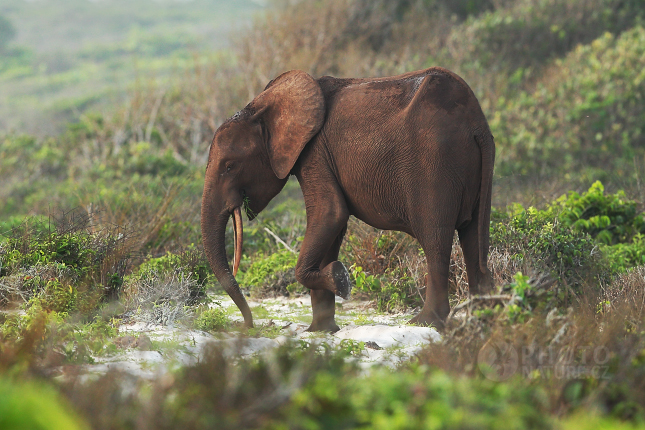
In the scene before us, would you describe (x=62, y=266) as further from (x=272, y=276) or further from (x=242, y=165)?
(x=272, y=276)

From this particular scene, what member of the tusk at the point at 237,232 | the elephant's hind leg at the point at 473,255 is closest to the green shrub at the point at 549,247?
the elephant's hind leg at the point at 473,255

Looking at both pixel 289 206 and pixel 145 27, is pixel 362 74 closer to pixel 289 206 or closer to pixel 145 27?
pixel 289 206

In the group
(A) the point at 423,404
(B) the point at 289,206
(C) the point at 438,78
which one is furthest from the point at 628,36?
(A) the point at 423,404

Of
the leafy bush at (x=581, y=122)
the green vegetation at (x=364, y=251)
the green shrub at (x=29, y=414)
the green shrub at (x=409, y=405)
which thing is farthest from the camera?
the leafy bush at (x=581, y=122)

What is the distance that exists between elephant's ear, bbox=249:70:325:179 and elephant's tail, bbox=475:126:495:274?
138 centimetres

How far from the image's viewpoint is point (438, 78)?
6250 millimetres

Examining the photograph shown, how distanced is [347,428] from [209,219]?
3.98 meters

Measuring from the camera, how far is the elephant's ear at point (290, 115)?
6.49 m

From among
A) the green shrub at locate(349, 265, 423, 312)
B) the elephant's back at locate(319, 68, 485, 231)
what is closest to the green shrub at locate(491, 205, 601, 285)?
the green shrub at locate(349, 265, 423, 312)

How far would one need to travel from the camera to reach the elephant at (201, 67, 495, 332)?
20.1ft

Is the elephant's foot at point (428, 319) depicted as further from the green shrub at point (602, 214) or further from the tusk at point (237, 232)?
the green shrub at point (602, 214)

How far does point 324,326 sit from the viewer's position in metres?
6.75

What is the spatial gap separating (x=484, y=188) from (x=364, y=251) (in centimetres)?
238

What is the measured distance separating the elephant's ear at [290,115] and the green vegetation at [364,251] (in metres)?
1.53
